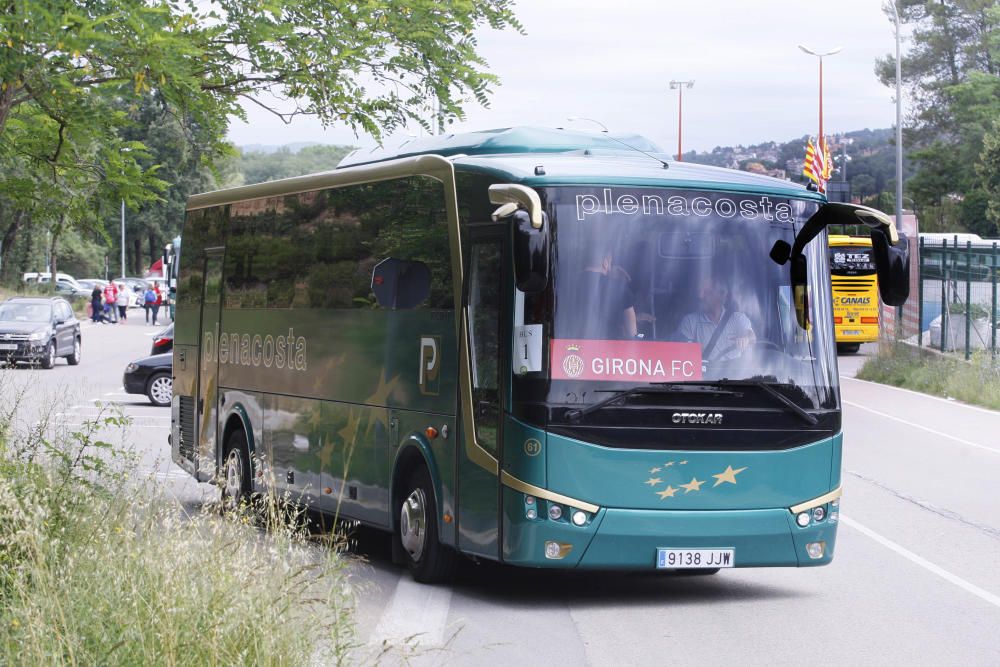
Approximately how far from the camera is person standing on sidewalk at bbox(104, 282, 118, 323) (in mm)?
70000

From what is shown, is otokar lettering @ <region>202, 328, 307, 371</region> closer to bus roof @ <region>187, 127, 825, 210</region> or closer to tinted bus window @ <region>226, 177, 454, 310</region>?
tinted bus window @ <region>226, 177, 454, 310</region>

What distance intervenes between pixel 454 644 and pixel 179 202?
9428 cm

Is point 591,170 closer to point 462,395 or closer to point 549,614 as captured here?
point 462,395

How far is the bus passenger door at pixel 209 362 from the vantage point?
1575 cm

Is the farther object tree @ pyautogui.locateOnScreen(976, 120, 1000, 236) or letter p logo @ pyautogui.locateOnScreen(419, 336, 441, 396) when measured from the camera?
tree @ pyautogui.locateOnScreen(976, 120, 1000, 236)

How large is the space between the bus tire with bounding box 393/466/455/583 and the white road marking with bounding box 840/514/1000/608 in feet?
11.8

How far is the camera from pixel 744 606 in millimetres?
10312

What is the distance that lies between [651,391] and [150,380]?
2180 centimetres

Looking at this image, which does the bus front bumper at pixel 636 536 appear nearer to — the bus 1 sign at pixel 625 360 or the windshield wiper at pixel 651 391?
the windshield wiper at pixel 651 391

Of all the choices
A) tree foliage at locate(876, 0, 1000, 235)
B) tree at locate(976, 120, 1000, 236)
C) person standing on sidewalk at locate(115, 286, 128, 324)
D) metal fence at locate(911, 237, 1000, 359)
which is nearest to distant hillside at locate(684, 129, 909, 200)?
tree foliage at locate(876, 0, 1000, 235)

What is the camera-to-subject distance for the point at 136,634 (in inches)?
239

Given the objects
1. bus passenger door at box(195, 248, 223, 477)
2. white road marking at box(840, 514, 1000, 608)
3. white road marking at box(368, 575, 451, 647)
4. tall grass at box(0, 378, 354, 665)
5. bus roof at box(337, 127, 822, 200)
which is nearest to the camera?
tall grass at box(0, 378, 354, 665)

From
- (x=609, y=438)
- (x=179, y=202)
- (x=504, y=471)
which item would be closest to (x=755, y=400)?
(x=609, y=438)

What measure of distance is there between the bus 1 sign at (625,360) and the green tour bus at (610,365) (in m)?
0.01
